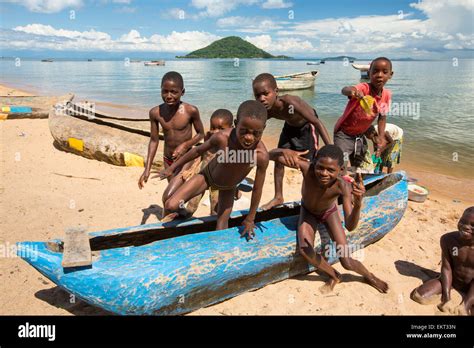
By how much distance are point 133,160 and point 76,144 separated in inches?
60.2

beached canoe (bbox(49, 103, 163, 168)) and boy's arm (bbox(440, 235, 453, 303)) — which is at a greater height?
beached canoe (bbox(49, 103, 163, 168))

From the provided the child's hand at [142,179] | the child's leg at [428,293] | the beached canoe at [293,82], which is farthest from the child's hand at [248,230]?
the beached canoe at [293,82]

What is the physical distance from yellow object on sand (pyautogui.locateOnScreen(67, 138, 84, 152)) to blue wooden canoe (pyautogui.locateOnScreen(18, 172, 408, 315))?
499 cm

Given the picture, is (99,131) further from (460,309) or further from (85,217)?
(460,309)

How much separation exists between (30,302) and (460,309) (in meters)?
4.17

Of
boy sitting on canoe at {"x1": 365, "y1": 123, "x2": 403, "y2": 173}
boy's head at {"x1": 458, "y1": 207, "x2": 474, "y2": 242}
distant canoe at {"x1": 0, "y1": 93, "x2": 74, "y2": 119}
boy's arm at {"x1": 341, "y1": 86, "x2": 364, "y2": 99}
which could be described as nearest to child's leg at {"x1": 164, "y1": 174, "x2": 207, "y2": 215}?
boy's arm at {"x1": 341, "y1": 86, "x2": 364, "y2": 99}

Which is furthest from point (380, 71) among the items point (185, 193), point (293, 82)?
point (293, 82)

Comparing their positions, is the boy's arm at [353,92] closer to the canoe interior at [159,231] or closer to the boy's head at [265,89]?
the boy's head at [265,89]

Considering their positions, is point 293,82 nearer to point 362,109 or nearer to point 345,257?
point 362,109

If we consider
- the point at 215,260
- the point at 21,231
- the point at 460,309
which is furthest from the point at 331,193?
the point at 21,231

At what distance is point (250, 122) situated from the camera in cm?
332

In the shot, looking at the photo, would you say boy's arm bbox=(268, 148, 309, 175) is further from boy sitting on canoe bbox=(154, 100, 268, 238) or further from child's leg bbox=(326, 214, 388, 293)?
child's leg bbox=(326, 214, 388, 293)

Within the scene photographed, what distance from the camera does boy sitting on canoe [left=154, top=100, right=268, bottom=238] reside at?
3.37m

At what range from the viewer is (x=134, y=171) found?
7.33 metres
